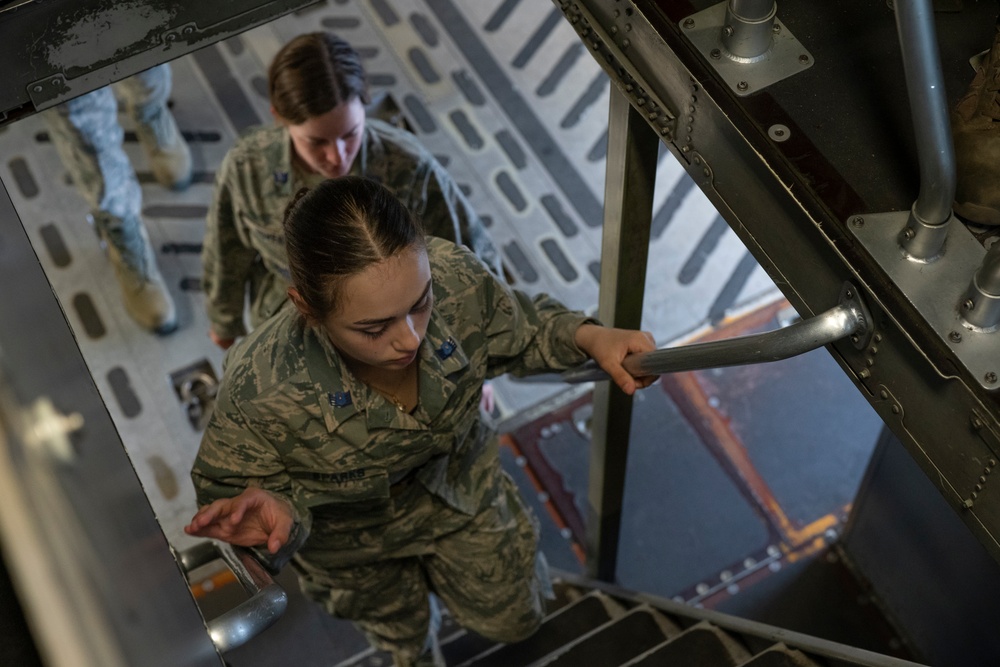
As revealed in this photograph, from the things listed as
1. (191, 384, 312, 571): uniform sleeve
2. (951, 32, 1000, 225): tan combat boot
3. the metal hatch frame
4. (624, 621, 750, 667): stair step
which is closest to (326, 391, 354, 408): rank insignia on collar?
(191, 384, 312, 571): uniform sleeve

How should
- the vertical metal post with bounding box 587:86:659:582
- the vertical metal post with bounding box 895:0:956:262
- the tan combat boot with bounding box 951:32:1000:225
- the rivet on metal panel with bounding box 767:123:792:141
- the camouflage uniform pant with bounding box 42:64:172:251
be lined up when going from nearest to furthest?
the vertical metal post with bounding box 895:0:956:262
the tan combat boot with bounding box 951:32:1000:225
the rivet on metal panel with bounding box 767:123:792:141
the vertical metal post with bounding box 587:86:659:582
the camouflage uniform pant with bounding box 42:64:172:251

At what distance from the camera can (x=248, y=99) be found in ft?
18.2

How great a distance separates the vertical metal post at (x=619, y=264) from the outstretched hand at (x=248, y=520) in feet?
3.31

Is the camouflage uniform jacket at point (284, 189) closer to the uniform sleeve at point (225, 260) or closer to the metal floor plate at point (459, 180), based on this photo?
the uniform sleeve at point (225, 260)

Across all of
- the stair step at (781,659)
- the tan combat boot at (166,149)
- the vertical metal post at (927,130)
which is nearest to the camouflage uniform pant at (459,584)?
the stair step at (781,659)

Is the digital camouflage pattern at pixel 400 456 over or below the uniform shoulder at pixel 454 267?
below

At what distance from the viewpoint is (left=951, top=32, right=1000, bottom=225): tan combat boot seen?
1.84m

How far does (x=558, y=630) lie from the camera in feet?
12.3

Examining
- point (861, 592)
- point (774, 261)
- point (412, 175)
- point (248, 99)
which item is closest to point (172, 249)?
point (248, 99)

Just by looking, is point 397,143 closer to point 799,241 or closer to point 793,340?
point 799,241

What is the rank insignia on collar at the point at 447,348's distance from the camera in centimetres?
264

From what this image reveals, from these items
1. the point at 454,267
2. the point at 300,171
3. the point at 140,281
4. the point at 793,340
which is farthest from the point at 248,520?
the point at 140,281

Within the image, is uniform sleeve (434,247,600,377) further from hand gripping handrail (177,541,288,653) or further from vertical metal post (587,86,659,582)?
hand gripping handrail (177,541,288,653)

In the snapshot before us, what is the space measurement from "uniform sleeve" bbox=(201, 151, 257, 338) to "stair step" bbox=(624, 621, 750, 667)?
1.80m
